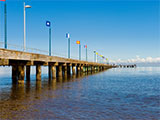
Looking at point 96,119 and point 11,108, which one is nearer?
point 96,119

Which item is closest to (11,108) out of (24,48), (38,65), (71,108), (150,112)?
(71,108)

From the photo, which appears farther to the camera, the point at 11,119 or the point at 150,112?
the point at 150,112

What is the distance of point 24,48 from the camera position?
2669 centimetres

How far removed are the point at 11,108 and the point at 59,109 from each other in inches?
125

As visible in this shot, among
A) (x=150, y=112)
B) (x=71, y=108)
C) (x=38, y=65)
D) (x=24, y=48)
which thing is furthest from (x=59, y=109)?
(x=38, y=65)

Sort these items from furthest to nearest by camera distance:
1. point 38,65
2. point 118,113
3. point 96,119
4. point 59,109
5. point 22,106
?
point 38,65 → point 22,106 → point 59,109 → point 118,113 → point 96,119

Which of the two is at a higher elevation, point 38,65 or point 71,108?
point 38,65

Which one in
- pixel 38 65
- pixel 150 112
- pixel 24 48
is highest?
pixel 24 48

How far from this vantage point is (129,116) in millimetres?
11039

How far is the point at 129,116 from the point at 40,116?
4.91m

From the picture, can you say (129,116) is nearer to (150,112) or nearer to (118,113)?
(118,113)

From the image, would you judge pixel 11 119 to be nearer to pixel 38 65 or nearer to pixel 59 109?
pixel 59 109

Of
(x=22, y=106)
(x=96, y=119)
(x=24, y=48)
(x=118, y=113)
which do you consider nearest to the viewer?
(x=96, y=119)

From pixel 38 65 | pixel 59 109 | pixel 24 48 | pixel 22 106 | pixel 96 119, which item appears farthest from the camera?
pixel 38 65
